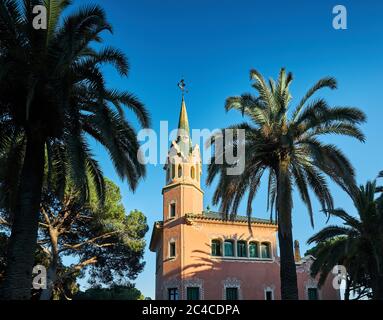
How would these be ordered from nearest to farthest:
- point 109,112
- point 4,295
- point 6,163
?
point 4,295 → point 109,112 → point 6,163

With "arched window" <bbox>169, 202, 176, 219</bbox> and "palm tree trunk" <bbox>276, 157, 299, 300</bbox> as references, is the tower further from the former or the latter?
"palm tree trunk" <bbox>276, 157, 299, 300</bbox>

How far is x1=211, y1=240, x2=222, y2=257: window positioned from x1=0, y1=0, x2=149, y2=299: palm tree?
23280 millimetres

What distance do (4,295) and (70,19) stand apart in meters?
7.94

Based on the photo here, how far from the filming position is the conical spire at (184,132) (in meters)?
39.2

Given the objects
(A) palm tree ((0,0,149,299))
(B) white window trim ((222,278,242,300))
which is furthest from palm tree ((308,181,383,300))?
(A) palm tree ((0,0,149,299))

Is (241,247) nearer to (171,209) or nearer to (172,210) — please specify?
(172,210)

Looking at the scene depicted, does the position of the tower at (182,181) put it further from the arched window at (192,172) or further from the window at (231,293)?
the window at (231,293)

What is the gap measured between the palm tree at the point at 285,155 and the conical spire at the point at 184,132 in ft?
66.3

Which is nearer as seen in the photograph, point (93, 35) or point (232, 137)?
point (93, 35)

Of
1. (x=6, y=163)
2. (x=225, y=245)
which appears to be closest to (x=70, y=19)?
(x=6, y=163)

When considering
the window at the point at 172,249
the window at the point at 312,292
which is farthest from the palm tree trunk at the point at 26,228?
the window at the point at 312,292

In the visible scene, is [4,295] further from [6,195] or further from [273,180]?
[273,180]

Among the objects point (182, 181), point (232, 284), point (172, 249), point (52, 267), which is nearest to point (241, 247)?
point (232, 284)

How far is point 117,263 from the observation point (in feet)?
126
